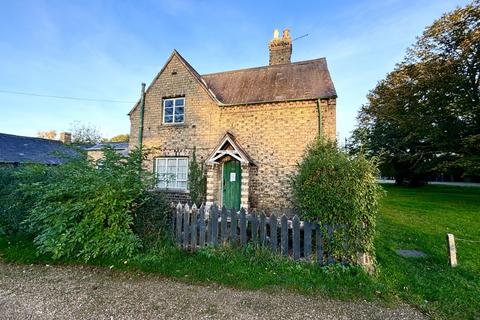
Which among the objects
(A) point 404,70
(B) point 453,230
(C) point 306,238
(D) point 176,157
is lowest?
(B) point 453,230

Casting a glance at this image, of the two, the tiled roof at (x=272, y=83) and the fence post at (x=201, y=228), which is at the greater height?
the tiled roof at (x=272, y=83)

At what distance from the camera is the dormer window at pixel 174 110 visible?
43.0 ft

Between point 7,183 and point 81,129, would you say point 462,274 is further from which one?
point 81,129

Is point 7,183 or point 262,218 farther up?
point 7,183

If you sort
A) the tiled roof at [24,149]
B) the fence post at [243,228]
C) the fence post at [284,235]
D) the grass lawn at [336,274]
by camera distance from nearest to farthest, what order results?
the grass lawn at [336,274]
the fence post at [284,235]
the fence post at [243,228]
the tiled roof at [24,149]

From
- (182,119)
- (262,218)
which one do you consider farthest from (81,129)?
(262,218)

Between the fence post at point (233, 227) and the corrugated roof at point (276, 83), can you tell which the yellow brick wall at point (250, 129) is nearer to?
the corrugated roof at point (276, 83)

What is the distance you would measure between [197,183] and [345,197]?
786 cm

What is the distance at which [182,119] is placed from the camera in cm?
1305

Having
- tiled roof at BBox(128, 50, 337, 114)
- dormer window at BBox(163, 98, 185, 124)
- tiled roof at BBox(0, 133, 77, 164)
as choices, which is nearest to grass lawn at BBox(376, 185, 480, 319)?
tiled roof at BBox(128, 50, 337, 114)

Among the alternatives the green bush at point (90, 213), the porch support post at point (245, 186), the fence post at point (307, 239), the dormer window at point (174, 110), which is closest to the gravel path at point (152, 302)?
the green bush at point (90, 213)

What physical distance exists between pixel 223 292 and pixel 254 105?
8.97 m

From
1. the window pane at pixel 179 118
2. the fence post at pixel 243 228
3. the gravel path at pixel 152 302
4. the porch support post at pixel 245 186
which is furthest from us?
the window pane at pixel 179 118

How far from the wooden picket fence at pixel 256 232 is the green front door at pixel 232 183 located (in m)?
4.87
